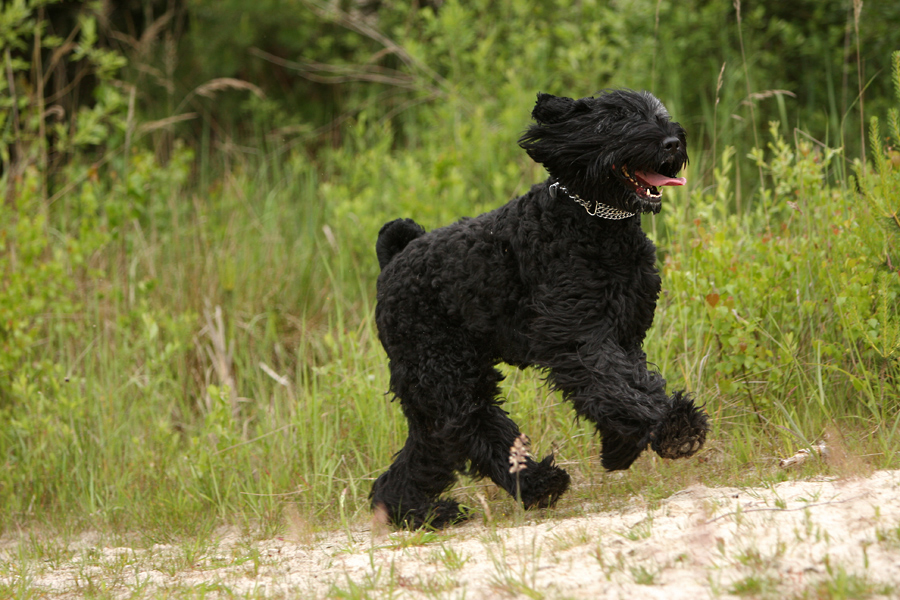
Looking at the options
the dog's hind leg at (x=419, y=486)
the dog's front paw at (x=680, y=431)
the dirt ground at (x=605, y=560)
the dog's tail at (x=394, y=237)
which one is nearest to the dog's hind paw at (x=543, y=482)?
the dirt ground at (x=605, y=560)

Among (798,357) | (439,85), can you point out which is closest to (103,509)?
(798,357)

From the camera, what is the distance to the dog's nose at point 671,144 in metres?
3.24

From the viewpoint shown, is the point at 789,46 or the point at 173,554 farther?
the point at 789,46

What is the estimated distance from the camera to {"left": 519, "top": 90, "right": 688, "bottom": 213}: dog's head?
3279 mm

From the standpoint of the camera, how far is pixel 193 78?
10422mm

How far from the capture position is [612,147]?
332 centimetres

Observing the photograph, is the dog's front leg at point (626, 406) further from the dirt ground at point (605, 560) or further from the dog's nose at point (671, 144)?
the dog's nose at point (671, 144)

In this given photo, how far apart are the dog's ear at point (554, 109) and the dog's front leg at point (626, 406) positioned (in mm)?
933

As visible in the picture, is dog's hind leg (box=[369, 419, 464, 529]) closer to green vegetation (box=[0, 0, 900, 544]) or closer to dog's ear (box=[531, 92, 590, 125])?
green vegetation (box=[0, 0, 900, 544])

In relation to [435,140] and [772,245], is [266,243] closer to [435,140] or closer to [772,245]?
[435,140]

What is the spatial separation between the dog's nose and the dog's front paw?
90 cm

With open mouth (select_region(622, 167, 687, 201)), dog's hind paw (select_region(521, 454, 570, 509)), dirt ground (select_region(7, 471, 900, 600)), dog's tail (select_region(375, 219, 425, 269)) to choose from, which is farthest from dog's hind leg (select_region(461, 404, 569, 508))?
open mouth (select_region(622, 167, 687, 201))

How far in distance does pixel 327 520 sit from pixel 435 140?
4.79 metres

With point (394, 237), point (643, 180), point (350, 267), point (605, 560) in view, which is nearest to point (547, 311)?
point (643, 180)
